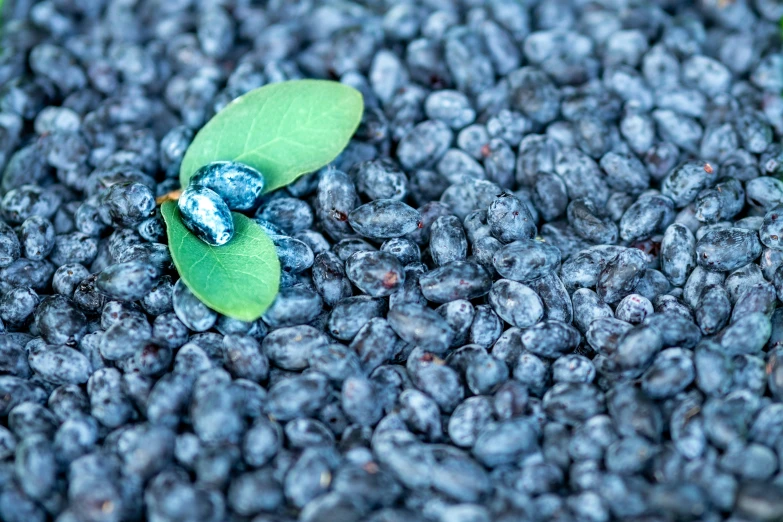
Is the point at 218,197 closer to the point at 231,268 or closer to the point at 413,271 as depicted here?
the point at 231,268

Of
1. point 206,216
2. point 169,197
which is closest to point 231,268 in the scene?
point 206,216

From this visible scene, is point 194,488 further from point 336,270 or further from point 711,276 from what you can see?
point 711,276

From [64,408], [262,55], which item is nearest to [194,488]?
[64,408]

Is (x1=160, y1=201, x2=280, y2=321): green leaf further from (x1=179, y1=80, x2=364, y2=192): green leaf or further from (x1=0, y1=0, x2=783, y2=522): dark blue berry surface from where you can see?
(x1=179, y1=80, x2=364, y2=192): green leaf

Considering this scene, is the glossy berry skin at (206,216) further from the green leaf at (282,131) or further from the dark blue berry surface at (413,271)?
the green leaf at (282,131)

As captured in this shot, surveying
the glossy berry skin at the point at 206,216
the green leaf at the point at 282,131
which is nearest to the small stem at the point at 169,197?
the green leaf at the point at 282,131

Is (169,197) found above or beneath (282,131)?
beneath
